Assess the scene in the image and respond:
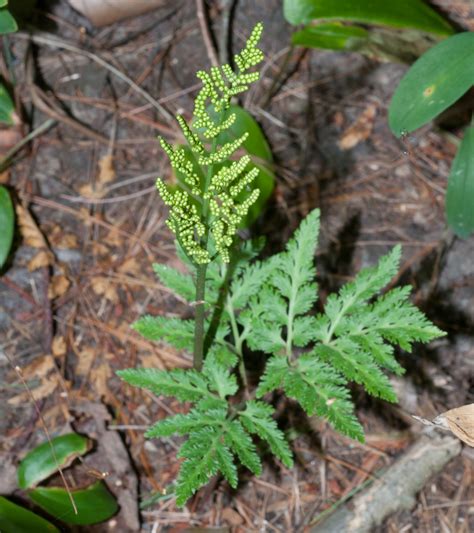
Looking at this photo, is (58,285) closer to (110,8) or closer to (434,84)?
(110,8)

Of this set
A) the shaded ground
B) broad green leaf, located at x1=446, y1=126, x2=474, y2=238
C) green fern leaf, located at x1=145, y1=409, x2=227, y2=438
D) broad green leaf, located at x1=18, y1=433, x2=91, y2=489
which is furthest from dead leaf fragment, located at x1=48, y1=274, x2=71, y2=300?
broad green leaf, located at x1=446, y1=126, x2=474, y2=238

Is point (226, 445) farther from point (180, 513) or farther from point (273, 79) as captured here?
point (273, 79)

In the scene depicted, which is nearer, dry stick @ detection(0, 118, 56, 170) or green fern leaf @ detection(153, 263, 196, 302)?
green fern leaf @ detection(153, 263, 196, 302)

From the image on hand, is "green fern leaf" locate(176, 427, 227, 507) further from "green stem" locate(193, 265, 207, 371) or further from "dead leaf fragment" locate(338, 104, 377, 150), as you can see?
"dead leaf fragment" locate(338, 104, 377, 150)

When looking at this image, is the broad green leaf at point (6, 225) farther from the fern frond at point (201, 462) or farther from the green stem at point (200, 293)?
the fern frond at point (201, 462)

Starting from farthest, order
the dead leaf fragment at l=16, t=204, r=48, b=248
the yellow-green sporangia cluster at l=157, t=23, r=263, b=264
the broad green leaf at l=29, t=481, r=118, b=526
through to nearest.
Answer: the dead leaf fragment at l=16, t=204, r=48, b=248 < the broad green leaf at l=29, t=481, r=118, b=526 < the yellow-green sporangia cluster at l=157, t=23, r=263, b=264

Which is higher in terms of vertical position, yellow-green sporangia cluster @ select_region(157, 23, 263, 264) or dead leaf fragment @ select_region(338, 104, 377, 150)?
yellow-green sporangia cluster @ select_region(157, 23, 263, 264)

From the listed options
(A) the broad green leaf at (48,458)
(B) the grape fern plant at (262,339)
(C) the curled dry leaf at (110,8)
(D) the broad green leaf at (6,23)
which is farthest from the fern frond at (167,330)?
(C) the curled dry leaf at (110,8)
